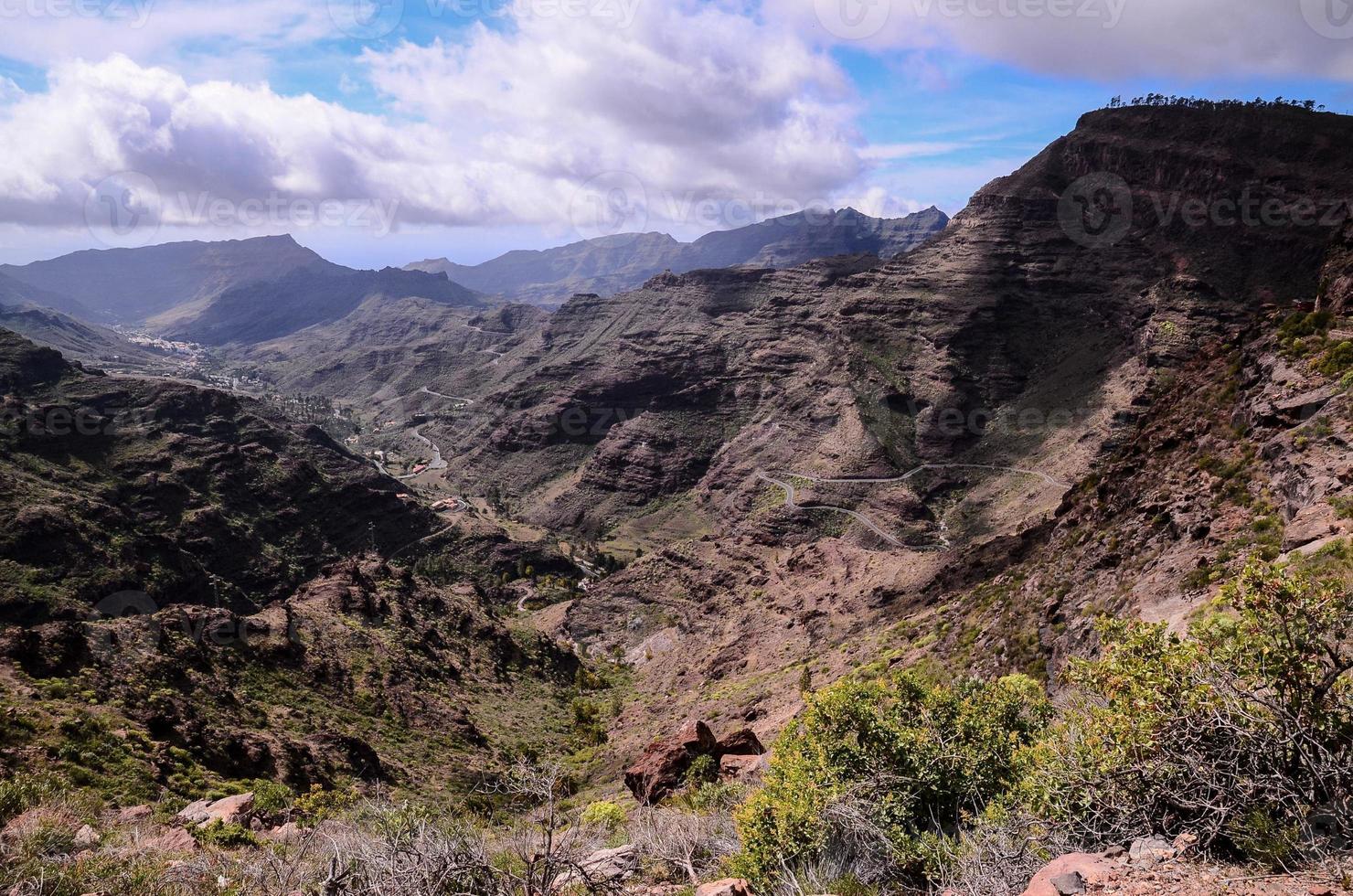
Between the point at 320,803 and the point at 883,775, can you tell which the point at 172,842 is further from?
the point at 883,775

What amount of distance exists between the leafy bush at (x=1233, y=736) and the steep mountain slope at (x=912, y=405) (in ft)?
97.3

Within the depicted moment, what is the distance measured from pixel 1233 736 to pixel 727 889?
7.25m

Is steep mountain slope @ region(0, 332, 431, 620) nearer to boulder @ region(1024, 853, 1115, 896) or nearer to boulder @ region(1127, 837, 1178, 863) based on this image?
boulder @ region(1024, 853, 1115, 896)

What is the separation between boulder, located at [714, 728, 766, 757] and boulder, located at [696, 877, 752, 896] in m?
16.2

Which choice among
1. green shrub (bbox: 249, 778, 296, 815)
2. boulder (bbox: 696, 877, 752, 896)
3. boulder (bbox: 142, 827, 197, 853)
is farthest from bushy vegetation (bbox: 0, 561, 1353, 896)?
green shrub (bbox: 249, 778, 296, 815)

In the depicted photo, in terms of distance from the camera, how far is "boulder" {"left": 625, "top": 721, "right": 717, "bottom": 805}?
24.9m

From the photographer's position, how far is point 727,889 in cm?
1055

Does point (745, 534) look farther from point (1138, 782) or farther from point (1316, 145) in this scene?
point (1316, 145)

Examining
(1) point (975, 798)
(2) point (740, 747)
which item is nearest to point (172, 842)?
(1) point (975, 798)

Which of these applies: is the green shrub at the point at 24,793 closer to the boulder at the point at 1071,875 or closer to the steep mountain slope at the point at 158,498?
the boulder at the point at 1071,875

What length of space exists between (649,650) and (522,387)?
428 ft

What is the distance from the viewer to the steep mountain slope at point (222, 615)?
25.1 metres

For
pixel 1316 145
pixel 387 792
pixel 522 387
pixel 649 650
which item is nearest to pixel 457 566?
pixel 649 650

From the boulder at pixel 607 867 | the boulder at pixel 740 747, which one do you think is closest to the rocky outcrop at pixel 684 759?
the boulder at pixel 740 747
